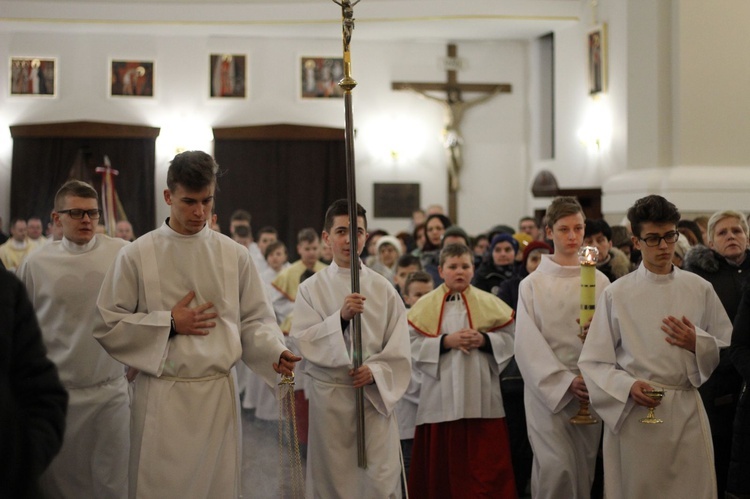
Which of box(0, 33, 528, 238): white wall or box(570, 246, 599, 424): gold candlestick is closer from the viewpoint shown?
box(570, 246, 599, 424): gold candlestick

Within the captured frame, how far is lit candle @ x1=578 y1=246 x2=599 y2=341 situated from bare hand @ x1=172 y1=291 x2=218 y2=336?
1.95 m

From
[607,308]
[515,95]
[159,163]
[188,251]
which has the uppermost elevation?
[515,95]

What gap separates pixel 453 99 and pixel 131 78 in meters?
6.20

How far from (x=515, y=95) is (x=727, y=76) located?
6439 mm

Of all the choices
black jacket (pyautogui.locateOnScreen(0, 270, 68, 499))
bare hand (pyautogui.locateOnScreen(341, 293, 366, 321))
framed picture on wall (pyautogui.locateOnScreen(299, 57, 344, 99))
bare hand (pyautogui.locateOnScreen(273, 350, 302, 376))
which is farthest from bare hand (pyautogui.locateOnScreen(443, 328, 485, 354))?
framed picture on wall (pyautogui.locateOnScreen(299, 57, 344, 99))

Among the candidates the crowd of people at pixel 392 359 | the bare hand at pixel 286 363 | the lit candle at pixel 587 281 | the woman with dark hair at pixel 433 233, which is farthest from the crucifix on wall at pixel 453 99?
the bare hand at pixel 286 363

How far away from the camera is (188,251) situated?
4.53m

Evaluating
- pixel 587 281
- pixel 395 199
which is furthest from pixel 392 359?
pixel 395 199

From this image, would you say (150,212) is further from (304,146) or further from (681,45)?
(681,45)

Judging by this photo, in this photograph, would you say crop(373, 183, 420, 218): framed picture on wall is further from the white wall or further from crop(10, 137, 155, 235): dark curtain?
crop(10, 137, 155, 235): dark curtain

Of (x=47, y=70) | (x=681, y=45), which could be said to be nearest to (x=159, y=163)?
(x=47, y=70)

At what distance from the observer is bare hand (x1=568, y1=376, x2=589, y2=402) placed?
519 centimetres

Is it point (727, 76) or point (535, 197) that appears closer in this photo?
point (727, 76)

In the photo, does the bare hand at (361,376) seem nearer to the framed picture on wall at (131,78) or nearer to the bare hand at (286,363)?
the bare hand at (286,363)
